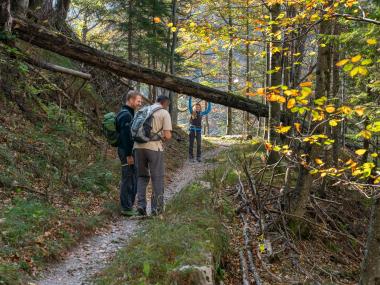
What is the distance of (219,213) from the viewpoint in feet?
26.4

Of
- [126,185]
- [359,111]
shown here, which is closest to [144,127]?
[126,185]

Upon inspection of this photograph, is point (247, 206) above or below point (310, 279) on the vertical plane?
above

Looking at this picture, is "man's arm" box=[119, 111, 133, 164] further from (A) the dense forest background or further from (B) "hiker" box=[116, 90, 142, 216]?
(A) the dense forest background

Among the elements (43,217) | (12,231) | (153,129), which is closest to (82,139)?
(153,129)

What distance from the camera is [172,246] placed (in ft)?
18.0

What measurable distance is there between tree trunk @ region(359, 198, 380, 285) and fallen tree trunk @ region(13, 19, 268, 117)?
735 cm

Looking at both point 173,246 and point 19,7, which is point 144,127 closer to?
point 173,246

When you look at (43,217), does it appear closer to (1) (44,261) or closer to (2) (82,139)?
Result: (1) (44,261)

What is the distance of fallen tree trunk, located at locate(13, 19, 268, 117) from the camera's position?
1105 centimetres

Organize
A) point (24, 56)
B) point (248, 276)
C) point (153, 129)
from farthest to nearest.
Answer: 1. point (24, 56)
2. point (153, 129)
3. point (248, 276)

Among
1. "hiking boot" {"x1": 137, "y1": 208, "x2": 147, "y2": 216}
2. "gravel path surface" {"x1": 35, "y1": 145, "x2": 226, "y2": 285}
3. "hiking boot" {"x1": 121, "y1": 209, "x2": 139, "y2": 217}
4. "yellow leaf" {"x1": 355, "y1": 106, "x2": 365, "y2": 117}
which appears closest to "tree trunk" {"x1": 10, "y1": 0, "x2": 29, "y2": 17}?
"hiking boot" {"x1": 121, "y1": 209, "x2": 139, "y2": 217}

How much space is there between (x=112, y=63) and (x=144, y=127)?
4.39m

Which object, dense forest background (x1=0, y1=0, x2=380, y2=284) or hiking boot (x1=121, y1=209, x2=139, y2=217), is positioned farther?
hiking boot (x1=121, y1=209, x2=139, y2=217)

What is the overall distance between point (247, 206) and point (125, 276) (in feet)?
15.9
